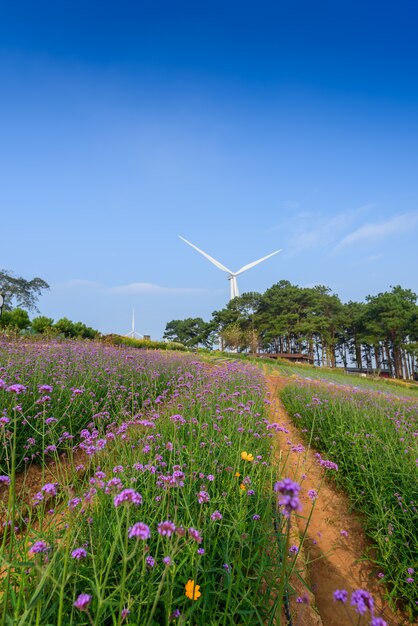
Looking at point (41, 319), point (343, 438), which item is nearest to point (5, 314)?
point (41, 319)

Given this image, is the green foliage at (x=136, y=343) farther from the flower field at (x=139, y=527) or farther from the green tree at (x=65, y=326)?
the flower field at (x=139, y=527)

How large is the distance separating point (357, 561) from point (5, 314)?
20160 mm

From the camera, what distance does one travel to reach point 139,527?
1.04m

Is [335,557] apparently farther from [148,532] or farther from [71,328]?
[71,328]

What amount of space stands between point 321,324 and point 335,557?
146 ft

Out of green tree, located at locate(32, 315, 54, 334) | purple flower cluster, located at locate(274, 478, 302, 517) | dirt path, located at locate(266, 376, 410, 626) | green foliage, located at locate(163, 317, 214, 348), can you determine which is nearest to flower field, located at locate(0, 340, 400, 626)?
purple flower cluster, located at locate(274, 478, 302, 517)

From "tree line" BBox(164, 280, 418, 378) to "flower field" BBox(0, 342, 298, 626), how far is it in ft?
131

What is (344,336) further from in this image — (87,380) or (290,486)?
(290,486)

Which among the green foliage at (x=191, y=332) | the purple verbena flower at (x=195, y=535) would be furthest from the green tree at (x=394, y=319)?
the purple verbena flower at (x=195, y=535)

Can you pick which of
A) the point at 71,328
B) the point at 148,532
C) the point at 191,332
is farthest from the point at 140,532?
the point at 191,332

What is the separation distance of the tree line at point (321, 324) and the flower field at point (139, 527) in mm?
40043

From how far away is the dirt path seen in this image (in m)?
2.58

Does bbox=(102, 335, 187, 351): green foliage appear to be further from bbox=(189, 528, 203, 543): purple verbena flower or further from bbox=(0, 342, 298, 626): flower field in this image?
bbox=(189, 528, 203, 543): purple verbena flower

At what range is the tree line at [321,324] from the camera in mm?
40097
